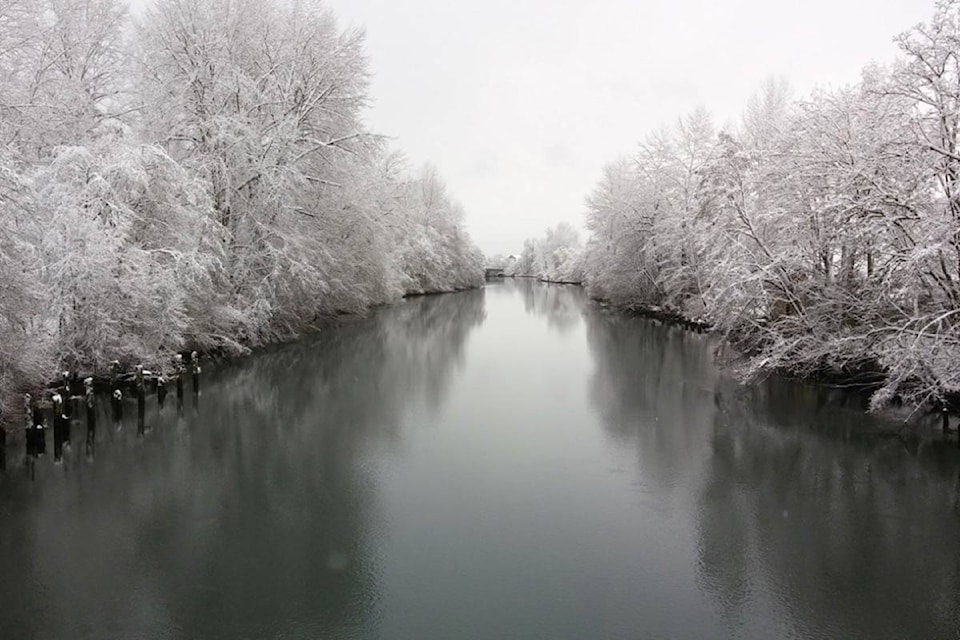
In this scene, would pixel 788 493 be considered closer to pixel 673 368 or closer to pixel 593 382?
pixel 593 382

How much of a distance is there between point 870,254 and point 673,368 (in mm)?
6419

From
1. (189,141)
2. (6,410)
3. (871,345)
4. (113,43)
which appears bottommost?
(6,410)

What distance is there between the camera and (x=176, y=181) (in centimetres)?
1630

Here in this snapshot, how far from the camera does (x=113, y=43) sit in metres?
21.6

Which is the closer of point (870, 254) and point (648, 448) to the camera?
point (648, 448)

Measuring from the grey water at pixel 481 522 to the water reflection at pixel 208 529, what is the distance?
33mm

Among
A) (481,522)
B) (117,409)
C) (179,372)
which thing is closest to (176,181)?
→ (179,372)

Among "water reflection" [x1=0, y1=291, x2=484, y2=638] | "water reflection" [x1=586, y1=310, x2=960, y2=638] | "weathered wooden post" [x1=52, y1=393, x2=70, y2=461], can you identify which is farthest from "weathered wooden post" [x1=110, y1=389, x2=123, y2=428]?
"water reflection" [x1=586, y1=310, x2=960, y2=638]

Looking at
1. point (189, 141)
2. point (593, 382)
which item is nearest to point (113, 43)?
point (189, 141)

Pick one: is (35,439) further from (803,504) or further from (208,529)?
(803,504)

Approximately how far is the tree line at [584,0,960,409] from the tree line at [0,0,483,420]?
48.9 ft

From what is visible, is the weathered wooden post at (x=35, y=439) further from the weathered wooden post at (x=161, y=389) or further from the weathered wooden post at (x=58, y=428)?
the weathered wooden post at (x=161, y=389)

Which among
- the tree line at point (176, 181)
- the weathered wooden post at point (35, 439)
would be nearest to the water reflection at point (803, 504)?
the weathered wooden post at point (35, 439)

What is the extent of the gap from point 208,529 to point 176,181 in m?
12.0
